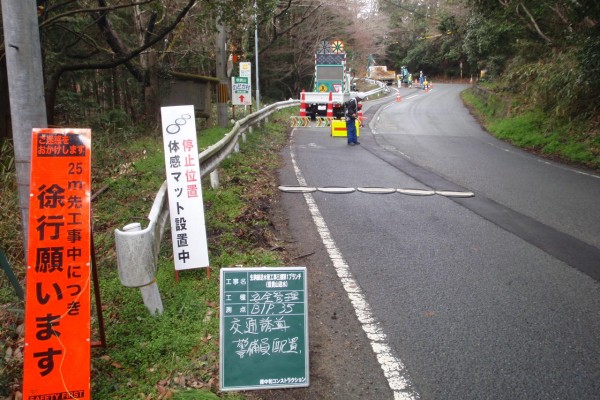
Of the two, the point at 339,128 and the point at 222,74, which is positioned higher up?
the point at 222,74

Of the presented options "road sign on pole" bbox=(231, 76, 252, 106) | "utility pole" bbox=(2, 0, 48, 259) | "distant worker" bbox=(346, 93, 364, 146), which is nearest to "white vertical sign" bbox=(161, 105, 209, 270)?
"utility pole" bbox=(2, 0, 48, 259)

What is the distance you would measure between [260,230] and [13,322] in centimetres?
287

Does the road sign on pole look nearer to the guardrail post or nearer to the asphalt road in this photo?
the asphalt road

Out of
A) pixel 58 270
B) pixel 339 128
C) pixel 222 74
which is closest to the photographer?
pixel 58 270

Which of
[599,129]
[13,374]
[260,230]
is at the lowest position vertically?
[13,374]

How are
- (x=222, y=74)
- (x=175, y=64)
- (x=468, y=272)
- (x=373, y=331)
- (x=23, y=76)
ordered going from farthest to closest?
(x=175, y=64) < (x=222, y=74) < (x=468, y=272) < (x=373, y=331) < (x=23, y=76)

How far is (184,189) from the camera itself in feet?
16.0

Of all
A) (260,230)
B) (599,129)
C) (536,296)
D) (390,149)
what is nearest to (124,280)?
(260,230)

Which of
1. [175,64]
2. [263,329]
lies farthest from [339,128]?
→ [263,329]

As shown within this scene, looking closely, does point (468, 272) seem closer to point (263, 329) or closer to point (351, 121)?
point (263, 329)

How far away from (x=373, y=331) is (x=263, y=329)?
1.08 m

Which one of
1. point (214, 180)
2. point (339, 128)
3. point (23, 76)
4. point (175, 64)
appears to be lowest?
point (214, 180)

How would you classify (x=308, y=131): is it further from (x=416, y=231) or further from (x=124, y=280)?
(x=124, y=280)

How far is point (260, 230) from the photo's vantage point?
21.0ft
